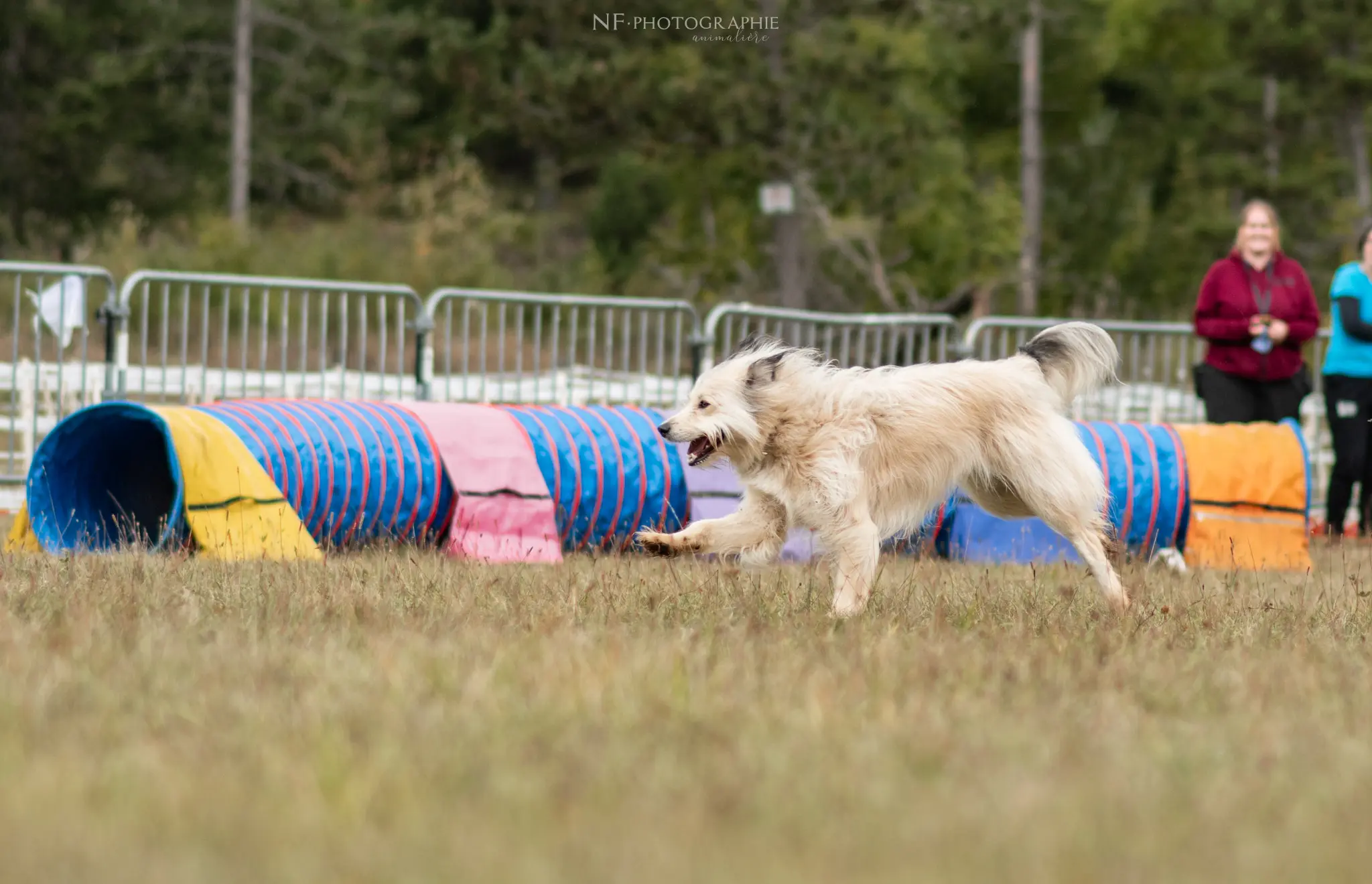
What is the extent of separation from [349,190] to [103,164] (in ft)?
14.0

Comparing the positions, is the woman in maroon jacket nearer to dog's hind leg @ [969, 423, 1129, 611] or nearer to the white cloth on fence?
dog's hind leg @ [969, 423, 1129, 611]

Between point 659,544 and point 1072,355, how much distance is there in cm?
185

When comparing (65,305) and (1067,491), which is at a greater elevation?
(65,305)

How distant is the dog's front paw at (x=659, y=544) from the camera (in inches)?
246

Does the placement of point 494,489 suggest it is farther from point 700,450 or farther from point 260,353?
point 260,353

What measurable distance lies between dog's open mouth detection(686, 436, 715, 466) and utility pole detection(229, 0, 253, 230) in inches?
883

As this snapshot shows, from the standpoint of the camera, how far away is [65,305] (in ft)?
35.4

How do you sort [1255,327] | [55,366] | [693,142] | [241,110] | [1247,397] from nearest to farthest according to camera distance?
[1255,327]
[1247,397]
[55,366]
[693,142]
[241,110]

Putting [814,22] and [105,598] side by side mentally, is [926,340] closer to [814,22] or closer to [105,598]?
[105,598]

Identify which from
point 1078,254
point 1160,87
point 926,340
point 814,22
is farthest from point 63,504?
point 1160,87

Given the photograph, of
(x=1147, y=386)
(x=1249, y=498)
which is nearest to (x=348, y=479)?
(x=1249, y=498)

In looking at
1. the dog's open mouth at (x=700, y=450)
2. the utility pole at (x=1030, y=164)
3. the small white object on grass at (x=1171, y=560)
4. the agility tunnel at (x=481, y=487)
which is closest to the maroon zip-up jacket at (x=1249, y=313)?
the agility tunnel at (x=481, y=487)

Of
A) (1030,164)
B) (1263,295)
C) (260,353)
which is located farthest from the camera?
(1030,164)

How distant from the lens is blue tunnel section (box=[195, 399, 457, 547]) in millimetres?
8148
